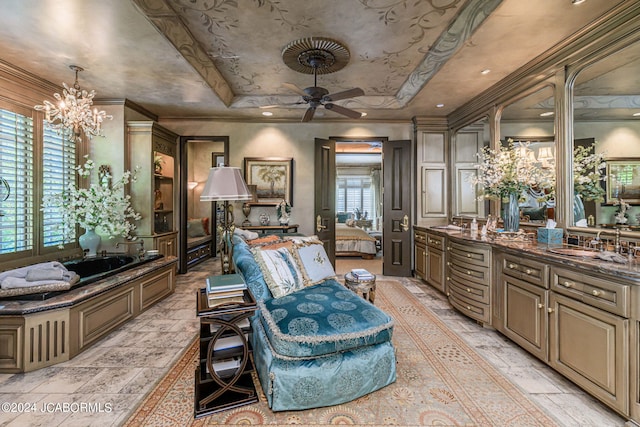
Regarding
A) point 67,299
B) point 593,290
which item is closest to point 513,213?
point 593,290

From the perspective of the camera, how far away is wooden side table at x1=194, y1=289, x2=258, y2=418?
5.76ft

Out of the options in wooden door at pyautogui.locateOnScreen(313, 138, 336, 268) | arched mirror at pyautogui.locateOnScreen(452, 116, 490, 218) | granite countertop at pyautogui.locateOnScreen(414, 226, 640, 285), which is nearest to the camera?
granite countertop at pyautogui.locateOnScreen(414, 226, 640, 285)

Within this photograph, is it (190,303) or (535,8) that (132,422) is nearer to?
(190,303)

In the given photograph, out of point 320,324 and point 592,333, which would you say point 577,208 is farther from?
point 320,324

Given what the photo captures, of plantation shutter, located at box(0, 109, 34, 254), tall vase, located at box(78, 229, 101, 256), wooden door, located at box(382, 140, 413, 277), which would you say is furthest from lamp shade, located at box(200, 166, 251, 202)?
wooden door, located at box(382, 140, 413, 277)

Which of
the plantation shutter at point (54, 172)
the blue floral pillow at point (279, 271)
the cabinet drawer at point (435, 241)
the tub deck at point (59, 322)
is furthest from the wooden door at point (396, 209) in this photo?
the plantation shutter at point (54, 172)

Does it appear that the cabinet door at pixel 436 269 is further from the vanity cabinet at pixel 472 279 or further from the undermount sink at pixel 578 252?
the undermount sink at pixel 578 252

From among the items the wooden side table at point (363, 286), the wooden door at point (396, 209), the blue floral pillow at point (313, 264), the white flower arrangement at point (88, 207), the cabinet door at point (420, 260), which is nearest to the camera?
the blue floral pillow at point (313, 264)

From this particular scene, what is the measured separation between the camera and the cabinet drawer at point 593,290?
1.67m

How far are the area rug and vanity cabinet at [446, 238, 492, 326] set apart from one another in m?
0.67

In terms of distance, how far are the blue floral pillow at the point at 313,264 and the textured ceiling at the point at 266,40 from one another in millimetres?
2134

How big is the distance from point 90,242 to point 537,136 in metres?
5.26

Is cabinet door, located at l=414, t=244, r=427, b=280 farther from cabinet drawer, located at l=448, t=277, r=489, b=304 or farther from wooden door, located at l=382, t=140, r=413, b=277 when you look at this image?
cabinet drawer, located at l=448, t=277, r=489, b=304

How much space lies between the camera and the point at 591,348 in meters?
1.86
